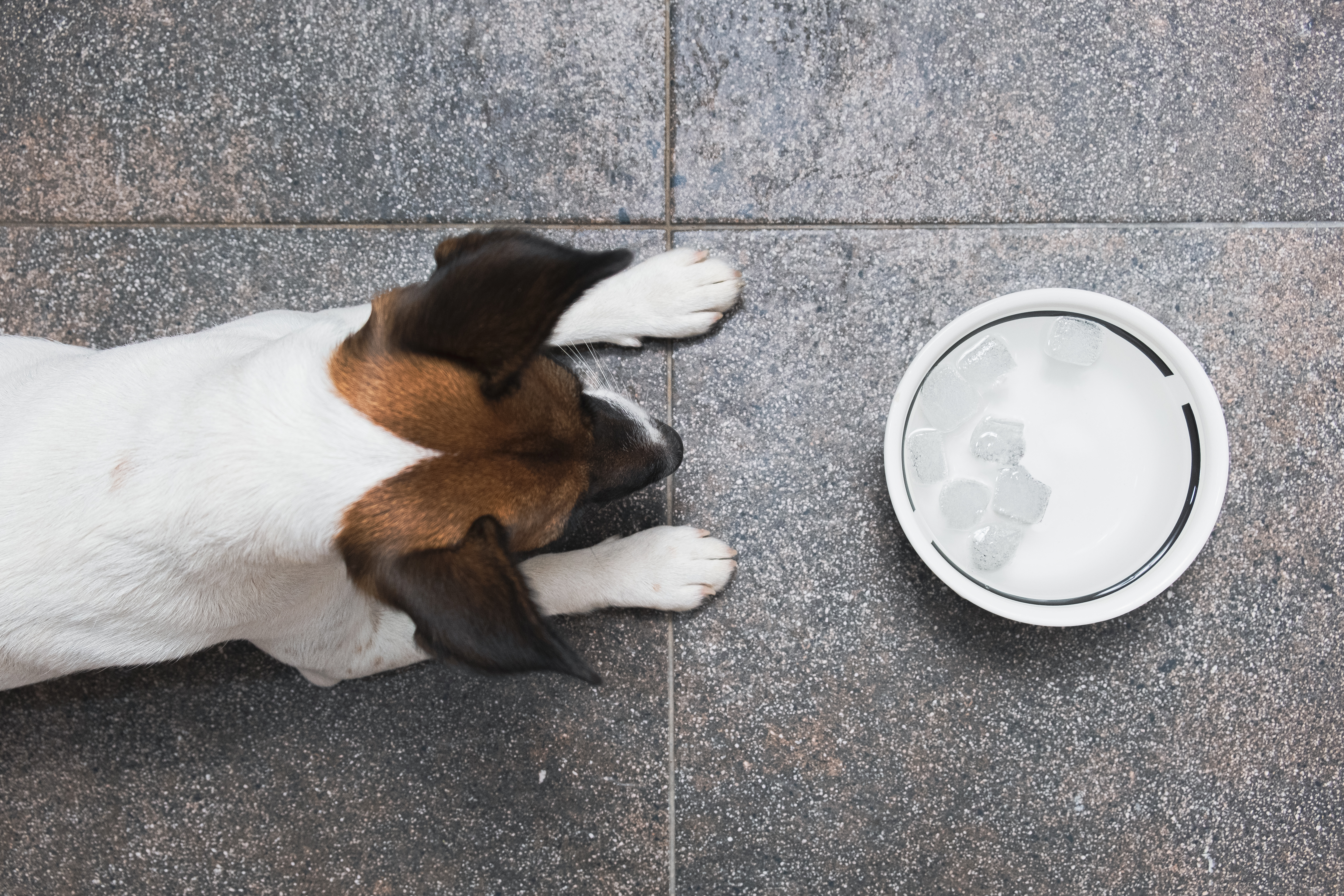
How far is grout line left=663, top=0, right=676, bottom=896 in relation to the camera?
265cm

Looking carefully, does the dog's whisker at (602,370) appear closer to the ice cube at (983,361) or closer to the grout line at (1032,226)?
the grout line at (1032,226)

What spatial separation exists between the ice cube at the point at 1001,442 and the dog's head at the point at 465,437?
138cm

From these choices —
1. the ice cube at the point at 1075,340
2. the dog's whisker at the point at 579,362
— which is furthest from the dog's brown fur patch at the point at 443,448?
the ice cube at the point at 1075,340

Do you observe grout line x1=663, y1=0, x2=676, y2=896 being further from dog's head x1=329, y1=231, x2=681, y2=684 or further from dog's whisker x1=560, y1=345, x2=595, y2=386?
dog's head x1=329, y1=231, x2=681, y2=684

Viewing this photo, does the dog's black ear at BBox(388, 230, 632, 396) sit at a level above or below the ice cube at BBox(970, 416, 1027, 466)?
above

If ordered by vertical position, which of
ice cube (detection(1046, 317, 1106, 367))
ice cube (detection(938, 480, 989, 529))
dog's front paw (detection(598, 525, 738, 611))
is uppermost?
ice cube (detection(1046, 317, 1106, 367))

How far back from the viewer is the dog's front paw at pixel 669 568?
2.53 metres

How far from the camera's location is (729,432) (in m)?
2.66

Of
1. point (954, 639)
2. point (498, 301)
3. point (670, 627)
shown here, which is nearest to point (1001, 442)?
point (954, 639)

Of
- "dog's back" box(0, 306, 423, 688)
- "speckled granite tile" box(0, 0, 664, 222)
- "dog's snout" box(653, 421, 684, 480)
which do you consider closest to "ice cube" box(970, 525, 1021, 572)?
"dog's snout" box(653, 421, 684, 480)

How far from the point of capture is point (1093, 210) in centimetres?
271

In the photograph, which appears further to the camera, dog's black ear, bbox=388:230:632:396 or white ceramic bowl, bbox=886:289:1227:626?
Answer: white ceramic bowl, bbox=886:289:1227:626

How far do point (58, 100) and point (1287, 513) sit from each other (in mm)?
4215

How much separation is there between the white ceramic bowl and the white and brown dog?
860mm
